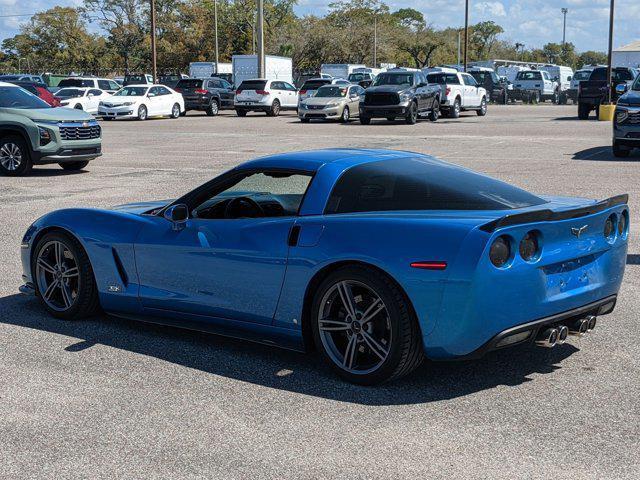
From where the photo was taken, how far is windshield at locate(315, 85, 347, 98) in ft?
119

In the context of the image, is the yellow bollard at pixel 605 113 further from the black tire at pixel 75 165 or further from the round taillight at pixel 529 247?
the round taillight at pixel 529 247

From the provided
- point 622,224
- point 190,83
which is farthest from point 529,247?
point 190,83

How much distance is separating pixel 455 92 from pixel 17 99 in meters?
22.8

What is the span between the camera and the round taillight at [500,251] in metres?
4.79

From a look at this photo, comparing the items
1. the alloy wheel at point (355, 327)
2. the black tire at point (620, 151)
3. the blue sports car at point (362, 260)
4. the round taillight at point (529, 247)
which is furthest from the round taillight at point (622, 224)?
the black tire at point (620, 151)

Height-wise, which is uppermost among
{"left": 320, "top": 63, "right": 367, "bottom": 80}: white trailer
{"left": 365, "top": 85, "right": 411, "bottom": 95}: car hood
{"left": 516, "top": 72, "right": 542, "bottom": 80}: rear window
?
{"left": 320, "top": 63, "right": 367, "bottom": 80}: white trailer

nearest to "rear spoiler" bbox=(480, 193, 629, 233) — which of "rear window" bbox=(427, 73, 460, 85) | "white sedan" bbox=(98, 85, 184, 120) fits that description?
"rear window" bbox=(427, 73, 460, 85)

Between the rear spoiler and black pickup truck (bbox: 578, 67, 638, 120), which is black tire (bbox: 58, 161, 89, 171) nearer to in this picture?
the rear spoiler

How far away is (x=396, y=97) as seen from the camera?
108ft

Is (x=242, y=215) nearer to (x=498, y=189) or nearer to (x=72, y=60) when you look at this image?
(x=498, y=189)

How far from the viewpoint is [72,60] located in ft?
311

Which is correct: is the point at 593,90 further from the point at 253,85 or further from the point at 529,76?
the point at 529,76

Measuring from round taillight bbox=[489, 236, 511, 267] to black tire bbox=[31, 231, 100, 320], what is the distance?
119 inches

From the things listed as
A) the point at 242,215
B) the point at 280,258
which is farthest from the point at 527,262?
the point at 242,215
